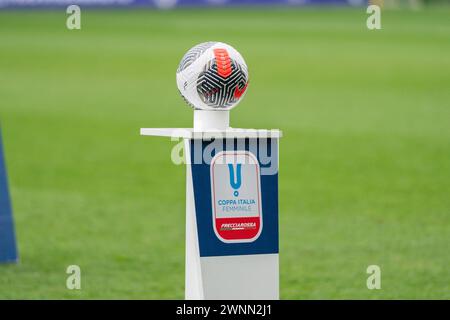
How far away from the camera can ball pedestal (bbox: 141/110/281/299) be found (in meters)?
4.51

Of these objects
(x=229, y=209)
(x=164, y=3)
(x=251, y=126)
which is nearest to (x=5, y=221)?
(x=229, y=209)

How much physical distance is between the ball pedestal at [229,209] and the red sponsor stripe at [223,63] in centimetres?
20

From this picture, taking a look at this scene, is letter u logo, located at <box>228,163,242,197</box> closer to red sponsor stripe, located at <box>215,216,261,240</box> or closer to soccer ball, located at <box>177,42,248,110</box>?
red sponsor stripe, located at <box>215,216,261,240</box>

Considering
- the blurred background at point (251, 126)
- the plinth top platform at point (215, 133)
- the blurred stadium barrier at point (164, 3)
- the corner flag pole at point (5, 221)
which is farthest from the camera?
the blurred stadium barrier at point (164, 3)

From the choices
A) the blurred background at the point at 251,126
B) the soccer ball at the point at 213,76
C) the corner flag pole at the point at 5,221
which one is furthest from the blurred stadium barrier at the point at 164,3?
the soccer ball at the point at 213,76

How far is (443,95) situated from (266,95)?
2961 millimetres

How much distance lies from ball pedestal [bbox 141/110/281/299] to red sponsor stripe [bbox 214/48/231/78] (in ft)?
0.65

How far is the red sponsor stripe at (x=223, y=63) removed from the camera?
4.57 m

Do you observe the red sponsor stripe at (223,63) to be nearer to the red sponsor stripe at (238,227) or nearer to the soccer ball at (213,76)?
the soccer ball at (213,76)

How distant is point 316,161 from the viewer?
11.8 m

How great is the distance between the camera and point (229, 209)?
455 cm
